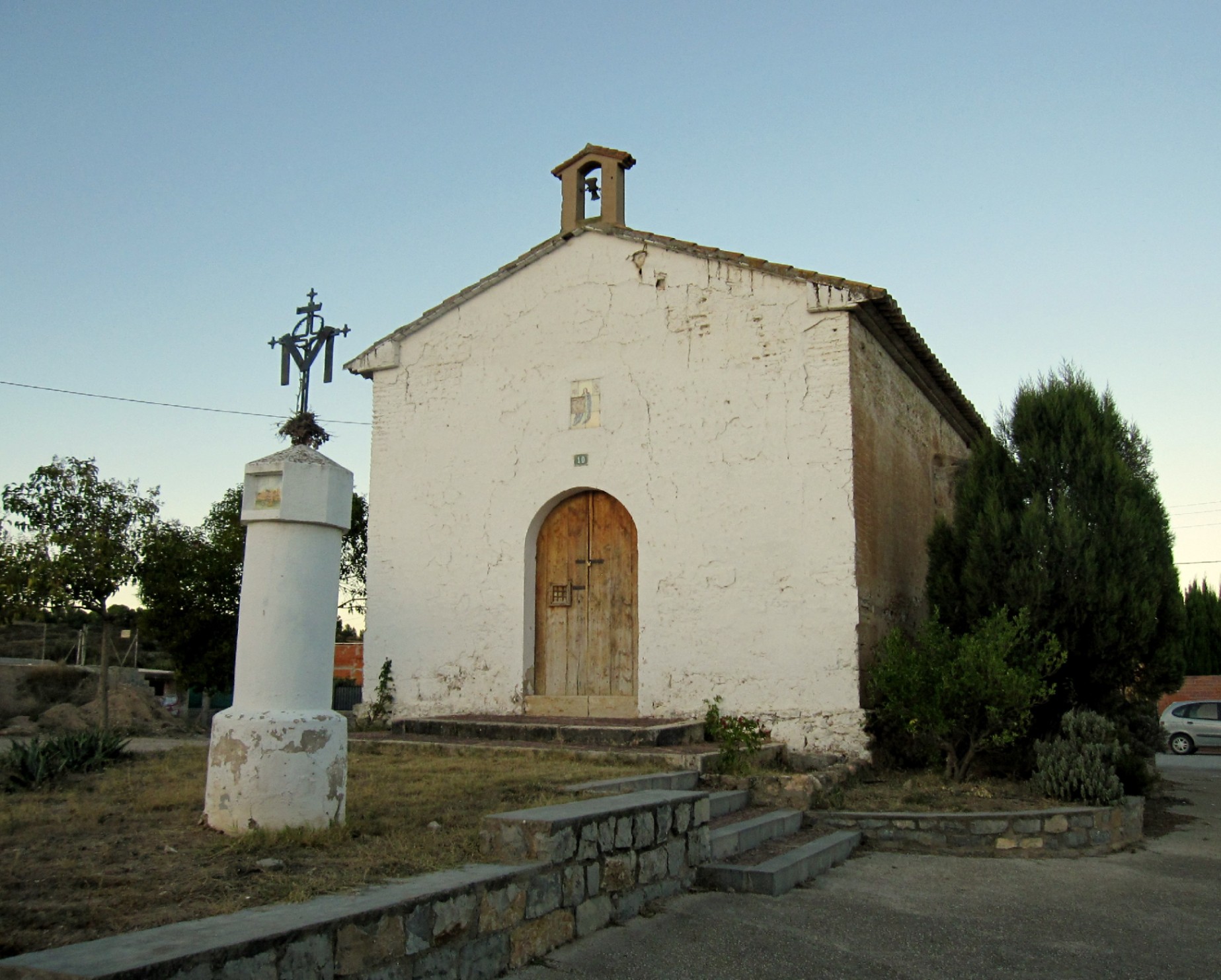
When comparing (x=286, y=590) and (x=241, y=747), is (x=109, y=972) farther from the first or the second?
(x=286, y=590)

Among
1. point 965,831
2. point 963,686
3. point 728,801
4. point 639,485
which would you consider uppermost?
point 639,485

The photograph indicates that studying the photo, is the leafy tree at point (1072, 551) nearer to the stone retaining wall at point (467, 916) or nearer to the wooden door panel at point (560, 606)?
the wooden door panel at point (560, 606)

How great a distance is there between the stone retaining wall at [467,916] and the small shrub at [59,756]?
3465mm

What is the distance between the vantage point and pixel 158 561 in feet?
47.0

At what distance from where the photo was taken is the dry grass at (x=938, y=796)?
7.94 meters

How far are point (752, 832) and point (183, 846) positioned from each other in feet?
11.7

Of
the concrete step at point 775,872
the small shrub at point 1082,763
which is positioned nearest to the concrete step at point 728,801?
the concrete step at point 775,872

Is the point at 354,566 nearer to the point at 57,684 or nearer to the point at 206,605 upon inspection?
the point at 206,605

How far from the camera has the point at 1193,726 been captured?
21.2m

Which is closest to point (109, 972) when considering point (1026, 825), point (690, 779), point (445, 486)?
point (690, 779)

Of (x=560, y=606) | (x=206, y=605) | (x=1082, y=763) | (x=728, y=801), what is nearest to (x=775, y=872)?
(x=728, y=801)

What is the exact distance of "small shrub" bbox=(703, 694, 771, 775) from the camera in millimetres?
8141

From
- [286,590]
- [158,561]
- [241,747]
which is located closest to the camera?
[241,747]

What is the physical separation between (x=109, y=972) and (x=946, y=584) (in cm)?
912
